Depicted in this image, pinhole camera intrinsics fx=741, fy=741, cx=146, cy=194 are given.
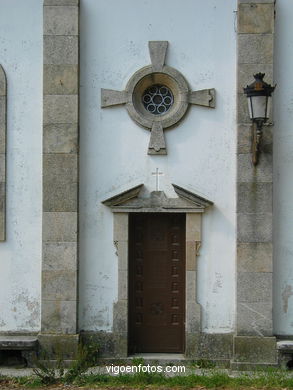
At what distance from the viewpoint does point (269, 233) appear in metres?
10.4

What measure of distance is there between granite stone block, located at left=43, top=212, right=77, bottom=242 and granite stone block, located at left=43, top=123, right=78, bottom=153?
3.01 feet

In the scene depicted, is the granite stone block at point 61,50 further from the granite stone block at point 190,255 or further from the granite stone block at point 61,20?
the granite stone block at point 190,255

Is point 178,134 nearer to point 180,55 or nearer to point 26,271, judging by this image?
point 180,55

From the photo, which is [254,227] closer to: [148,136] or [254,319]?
[254,319]

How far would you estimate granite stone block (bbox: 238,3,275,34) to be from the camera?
1045cm

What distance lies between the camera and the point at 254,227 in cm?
1048

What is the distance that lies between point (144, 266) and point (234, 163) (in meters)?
2.00

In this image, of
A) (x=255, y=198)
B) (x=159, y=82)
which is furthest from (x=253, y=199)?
(x=159, y=82)

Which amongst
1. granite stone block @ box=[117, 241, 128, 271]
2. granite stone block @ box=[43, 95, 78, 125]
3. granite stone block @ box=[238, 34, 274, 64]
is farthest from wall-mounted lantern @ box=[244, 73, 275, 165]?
granite stone block @ box=[117, 241, 128, 271]

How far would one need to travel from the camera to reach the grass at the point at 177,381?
9.47 meters

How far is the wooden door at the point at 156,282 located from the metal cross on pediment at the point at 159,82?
1.13 meters

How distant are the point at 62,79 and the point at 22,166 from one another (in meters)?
1.39

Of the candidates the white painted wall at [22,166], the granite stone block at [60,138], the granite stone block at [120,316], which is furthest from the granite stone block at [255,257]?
the white painted wall at [22,166]

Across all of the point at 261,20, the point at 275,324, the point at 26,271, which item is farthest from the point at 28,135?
the point at 275,324
